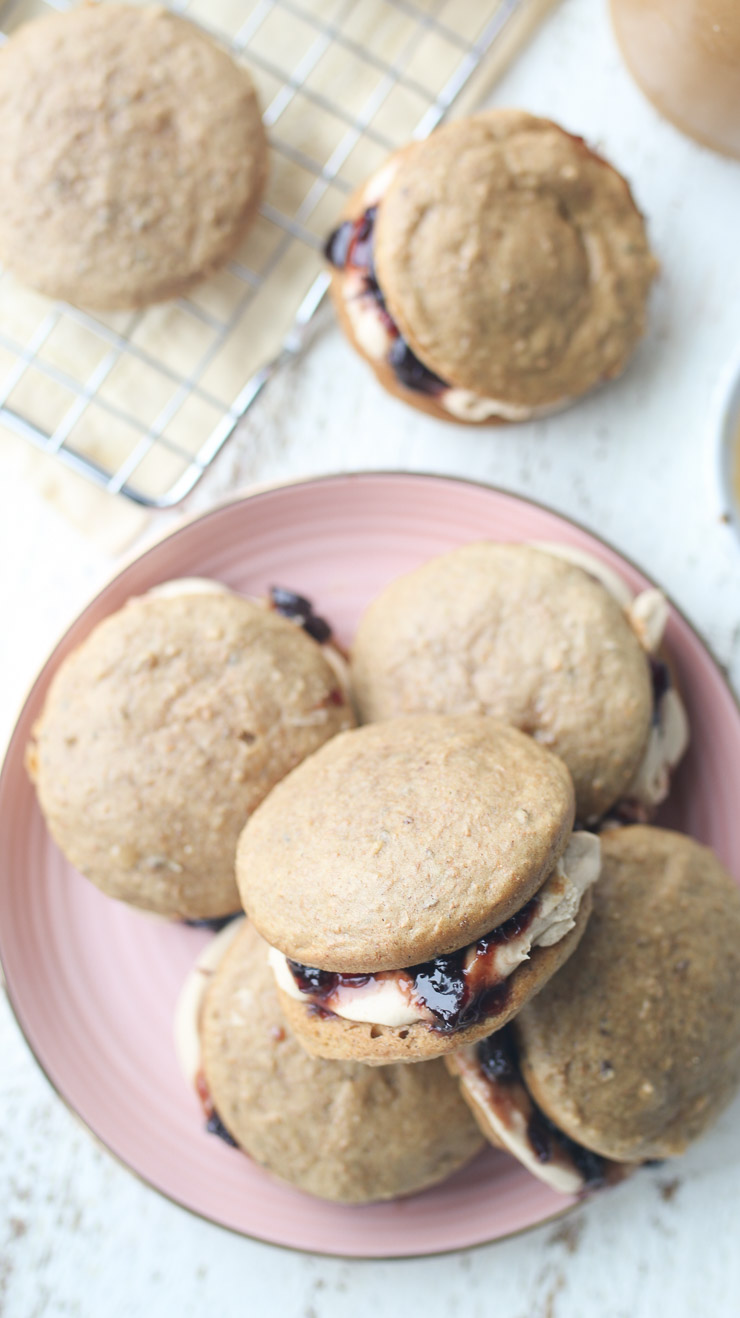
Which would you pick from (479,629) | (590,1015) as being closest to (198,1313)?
(590,1015)

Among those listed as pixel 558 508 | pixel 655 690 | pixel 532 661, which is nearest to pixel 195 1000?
pixel 532 661

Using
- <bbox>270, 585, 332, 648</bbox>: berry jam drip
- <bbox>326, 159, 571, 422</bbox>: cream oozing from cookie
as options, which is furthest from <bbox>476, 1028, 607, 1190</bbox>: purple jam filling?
<bbox>326, 159, 571, 422</bbox>: cream oozing from cookie

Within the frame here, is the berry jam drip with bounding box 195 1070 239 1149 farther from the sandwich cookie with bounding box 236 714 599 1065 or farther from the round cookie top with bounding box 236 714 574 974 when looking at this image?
the round cookie top with bounding box 236 714 574 974

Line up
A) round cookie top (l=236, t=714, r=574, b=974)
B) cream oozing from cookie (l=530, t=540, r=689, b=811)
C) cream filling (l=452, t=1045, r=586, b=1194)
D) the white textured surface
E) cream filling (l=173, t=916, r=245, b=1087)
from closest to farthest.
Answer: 1. round cookie top (l=236, t=714, r=574, b=974)
2. cream filling (l=452, t=1045, r=586, b=1194)
3. cream oozing from cookie (l=530, t=540, r=689, b=811)
4. cream filling (l=173, t=916, r=245, b=1087)
5. the white textured surface

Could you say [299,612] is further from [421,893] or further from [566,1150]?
[566,1150]

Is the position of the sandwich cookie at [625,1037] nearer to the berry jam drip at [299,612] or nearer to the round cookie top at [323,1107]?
the round cookie top at [323,1107]

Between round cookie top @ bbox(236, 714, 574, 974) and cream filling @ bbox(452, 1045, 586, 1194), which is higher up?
round cookie top @ bbox(236, 714, 574, 974)
